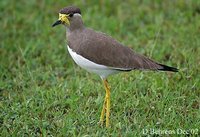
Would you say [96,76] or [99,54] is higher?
[99,54]

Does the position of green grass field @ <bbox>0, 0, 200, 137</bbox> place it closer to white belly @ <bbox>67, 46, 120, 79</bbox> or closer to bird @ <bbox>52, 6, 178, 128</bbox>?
bird @ <bbox>52, 6, 178, 128</bbox>

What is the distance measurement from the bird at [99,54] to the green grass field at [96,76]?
0.39 metres

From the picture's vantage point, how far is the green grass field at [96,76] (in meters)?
4.75

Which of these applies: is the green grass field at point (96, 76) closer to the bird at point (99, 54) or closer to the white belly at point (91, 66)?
the bird at point (99, 54)

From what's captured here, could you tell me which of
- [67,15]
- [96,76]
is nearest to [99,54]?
[67,15]

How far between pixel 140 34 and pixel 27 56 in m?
1.65

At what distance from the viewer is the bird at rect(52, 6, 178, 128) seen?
452 centimetres

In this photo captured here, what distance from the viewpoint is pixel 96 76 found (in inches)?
231

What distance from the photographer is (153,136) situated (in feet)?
14.8

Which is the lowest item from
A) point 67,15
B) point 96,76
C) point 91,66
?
point 96,76

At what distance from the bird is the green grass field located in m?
0.39

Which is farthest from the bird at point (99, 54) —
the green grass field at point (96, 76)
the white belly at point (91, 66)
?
the green grass field at point (96, 76)

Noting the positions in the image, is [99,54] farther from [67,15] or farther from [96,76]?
[96,76]

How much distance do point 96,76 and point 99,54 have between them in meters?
1.34
